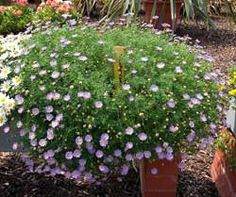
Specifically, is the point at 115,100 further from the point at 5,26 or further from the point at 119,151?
the point at 5,26

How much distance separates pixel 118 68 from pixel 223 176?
2.86 ft

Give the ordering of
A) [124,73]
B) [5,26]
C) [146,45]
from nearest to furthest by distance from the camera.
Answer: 1. [124,73]
2. [146,45]
3. [5,26]

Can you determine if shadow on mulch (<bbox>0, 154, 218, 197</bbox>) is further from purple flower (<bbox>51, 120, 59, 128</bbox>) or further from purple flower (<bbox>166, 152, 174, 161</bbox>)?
purple flower (<bbox>51, 120, 59, 128</bbox>)

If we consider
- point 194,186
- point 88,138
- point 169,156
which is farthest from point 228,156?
point 88,138

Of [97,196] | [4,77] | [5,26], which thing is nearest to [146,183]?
[97,196]

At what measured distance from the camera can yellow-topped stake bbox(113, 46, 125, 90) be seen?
2619 millimetres

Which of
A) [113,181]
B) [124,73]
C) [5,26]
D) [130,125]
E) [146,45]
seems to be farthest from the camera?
[5,26]

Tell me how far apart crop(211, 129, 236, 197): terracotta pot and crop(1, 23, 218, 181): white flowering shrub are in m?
0.32

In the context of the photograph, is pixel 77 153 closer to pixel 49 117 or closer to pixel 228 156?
pixel 49 117

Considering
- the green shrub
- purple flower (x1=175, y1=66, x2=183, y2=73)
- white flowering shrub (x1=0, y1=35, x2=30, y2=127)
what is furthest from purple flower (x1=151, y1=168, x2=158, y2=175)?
the green shrub

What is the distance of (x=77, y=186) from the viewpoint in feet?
10.0

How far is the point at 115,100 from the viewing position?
251cm

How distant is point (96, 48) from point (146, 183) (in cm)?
75

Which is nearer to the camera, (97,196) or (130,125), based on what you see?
(130,125)
